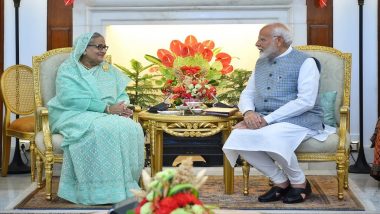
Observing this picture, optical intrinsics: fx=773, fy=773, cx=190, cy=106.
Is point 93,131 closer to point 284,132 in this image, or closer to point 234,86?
point 284,132

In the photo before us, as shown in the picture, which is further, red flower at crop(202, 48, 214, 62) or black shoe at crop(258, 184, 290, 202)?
red flower at crop(202, 48, 214, 62)

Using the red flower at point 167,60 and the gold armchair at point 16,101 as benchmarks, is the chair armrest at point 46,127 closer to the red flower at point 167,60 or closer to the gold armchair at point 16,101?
the gold armchair at point 16,101

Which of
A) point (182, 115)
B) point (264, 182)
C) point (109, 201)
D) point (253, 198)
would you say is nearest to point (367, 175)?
point (264, 182)

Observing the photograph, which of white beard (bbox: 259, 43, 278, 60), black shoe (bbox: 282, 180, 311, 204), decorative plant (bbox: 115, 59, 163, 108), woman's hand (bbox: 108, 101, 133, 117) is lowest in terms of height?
black shoe (bbox: 282, 180, 311, 204)

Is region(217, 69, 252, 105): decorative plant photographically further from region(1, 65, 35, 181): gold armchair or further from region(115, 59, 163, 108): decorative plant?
region(1, 65, 35, 181): gold armchair

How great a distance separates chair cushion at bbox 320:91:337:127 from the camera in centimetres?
584

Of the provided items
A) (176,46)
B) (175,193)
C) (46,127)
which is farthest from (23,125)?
(175,193)

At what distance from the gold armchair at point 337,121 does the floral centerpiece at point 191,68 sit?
2.53 feet

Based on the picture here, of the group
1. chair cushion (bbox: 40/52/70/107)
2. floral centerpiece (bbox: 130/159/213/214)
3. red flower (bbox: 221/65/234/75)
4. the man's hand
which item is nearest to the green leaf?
red flower (bbox: 221/65/234/75)

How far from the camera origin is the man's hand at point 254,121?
17.7 feet

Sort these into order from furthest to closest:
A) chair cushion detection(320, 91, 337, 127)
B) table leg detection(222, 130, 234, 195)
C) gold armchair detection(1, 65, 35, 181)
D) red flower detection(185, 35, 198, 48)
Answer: red flower detection(185, 35, 198, 48) < gold armchair detection(1, 65, 35, 181) < chair cushion detection(320, 91, 337, 127) < table leg detection(222, 130, 234, 195)

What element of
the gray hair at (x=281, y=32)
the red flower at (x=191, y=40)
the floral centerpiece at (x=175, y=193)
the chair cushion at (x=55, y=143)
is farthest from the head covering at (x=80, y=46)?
the floral centerpiece at (x=175, y=193)

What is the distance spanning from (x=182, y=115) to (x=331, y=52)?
1325 mm

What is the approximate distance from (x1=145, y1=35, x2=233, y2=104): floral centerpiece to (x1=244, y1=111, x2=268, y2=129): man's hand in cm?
66
